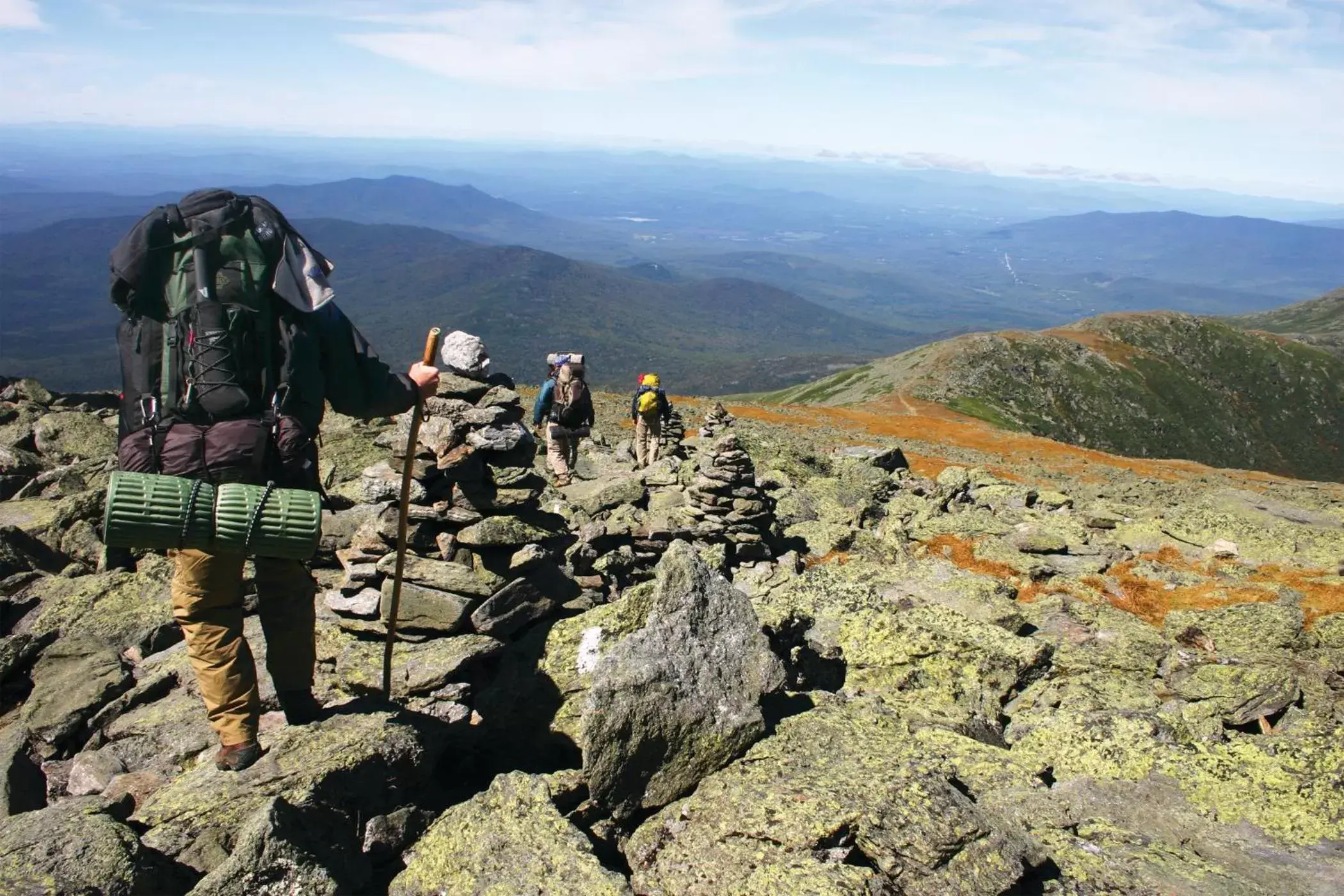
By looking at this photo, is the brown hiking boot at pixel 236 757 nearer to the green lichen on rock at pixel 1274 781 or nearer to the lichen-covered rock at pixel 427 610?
the lichen-covered rock at pixel 427 610

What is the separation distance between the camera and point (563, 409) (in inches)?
907

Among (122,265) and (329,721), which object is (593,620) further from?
(122,265)

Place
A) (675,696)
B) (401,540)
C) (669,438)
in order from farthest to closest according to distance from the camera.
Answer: (669,438) < (401,540) < (675,696)

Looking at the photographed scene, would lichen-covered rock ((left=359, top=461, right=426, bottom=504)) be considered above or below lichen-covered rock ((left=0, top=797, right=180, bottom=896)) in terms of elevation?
above

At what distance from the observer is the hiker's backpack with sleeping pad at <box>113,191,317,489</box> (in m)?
7.38

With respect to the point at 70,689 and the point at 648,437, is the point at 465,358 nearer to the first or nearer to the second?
the point at 70,689

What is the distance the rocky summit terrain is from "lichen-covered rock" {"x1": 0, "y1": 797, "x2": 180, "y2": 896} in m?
0.03

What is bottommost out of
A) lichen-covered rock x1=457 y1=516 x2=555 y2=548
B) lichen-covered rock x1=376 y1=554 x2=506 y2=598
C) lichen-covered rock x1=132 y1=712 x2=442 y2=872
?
lichen-covered rock x1=132 y1=712 x2=442 y2=872

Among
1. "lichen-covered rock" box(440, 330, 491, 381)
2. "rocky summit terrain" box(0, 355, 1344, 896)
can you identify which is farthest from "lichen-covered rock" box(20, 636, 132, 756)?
"lichen-covered rock" box(440, 330, 491, 381)

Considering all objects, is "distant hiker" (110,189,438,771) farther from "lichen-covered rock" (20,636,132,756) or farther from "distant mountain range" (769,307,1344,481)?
"distant mountain range" (769,307,1344,481)

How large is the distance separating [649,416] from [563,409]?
520 cm

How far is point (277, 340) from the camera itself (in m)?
7.80

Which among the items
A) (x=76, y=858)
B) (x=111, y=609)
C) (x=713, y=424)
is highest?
(x=76, y=858)

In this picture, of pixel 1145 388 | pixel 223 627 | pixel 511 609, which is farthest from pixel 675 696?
pixel 1145 388
